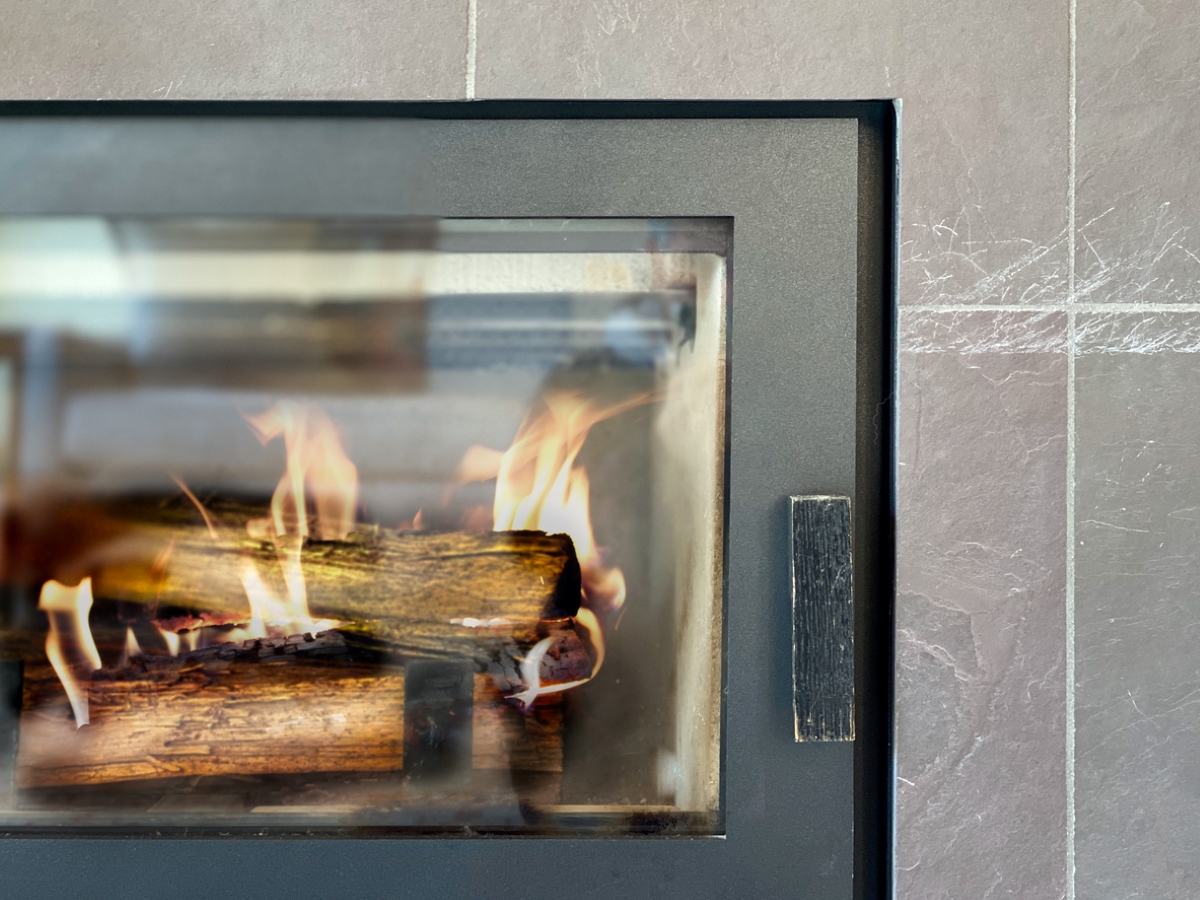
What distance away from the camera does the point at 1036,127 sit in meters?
0.90

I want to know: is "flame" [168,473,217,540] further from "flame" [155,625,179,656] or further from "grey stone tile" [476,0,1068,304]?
"grey stone tile" [476,0,1068,304]

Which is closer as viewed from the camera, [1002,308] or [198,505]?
[1002,308]

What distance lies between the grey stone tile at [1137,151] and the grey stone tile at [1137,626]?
73mm

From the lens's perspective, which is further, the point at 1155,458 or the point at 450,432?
the point at 450,432

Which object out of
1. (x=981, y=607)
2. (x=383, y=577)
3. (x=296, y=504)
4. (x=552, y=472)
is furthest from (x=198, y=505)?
(x=981, y=607)

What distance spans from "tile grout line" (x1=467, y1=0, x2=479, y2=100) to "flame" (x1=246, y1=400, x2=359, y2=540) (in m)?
0.38

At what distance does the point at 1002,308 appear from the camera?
35.3 inches

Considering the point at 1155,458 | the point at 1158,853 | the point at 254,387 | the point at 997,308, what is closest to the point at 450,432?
the point at 254,387

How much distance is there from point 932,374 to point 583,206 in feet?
1.29

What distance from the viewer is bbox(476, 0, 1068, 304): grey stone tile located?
0.90 metres

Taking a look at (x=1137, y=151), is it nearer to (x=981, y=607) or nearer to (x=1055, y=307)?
(x=1055, y=307)

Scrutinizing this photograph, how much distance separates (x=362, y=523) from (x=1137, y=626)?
815mm

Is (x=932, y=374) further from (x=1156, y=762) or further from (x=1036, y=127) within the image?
(x=1156, y=762)

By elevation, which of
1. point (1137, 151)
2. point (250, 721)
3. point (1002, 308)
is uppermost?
point (1137, 151)
